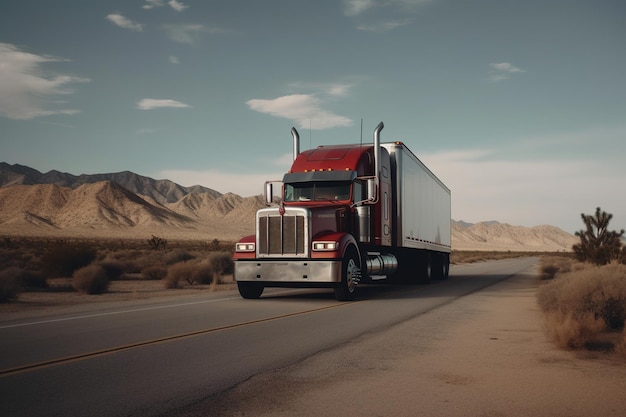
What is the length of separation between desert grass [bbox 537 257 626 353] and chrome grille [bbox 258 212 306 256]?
20.2 ft

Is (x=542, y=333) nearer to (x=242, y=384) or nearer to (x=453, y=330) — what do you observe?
(x=453, y=330)

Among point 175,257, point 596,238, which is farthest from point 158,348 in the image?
point 596,238

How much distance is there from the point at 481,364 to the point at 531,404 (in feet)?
6.79

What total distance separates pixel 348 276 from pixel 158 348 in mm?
8484

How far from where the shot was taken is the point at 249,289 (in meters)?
18.0

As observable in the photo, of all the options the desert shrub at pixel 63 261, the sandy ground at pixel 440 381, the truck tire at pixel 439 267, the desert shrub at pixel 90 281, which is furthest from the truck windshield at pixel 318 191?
the desert shrub at pixel 63 261

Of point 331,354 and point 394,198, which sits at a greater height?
point 394,198

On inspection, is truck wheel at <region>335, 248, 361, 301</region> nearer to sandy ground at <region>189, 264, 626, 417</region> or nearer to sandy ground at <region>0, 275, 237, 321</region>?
sandy ground at <region>0, 275, 237, 321</region>

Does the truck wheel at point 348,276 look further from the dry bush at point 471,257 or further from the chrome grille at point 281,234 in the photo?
the dry bush at point 471,257

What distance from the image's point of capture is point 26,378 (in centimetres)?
731

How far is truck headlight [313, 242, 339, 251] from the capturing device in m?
16.5

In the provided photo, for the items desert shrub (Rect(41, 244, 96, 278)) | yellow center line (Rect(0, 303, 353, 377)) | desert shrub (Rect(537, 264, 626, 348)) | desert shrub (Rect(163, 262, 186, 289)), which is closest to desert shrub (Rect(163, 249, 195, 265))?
desert shrub (Rect(41, 244, 96, 278))

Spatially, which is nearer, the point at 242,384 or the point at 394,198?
the point at 242,384

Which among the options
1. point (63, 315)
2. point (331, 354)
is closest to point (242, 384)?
point (331, 354)
